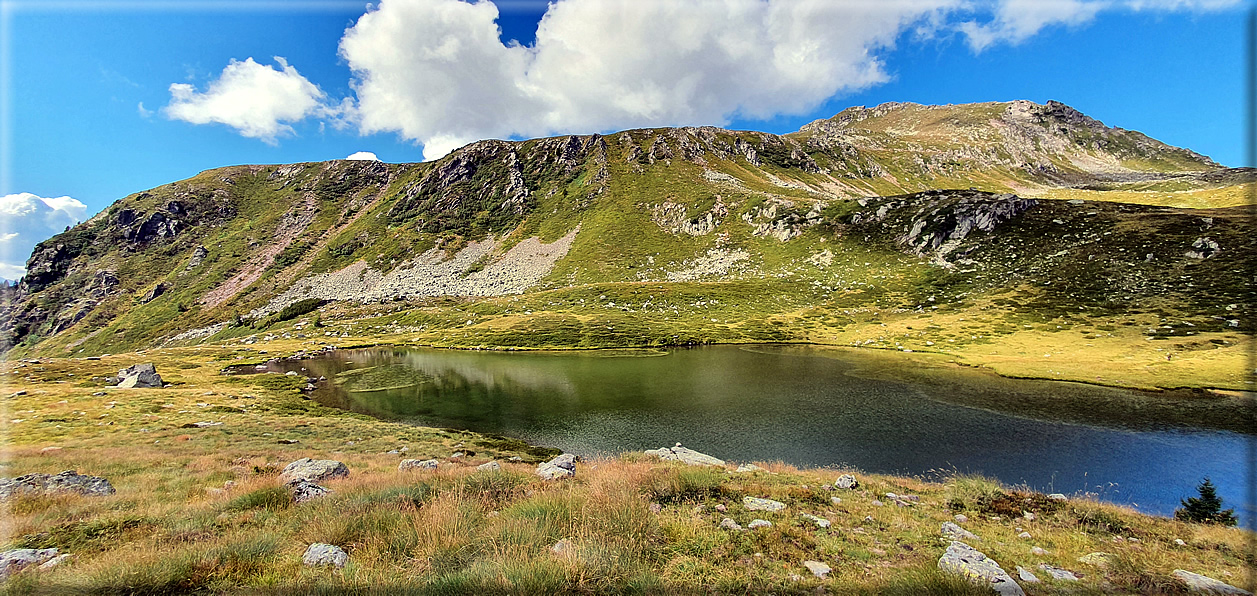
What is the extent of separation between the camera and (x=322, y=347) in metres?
87.1

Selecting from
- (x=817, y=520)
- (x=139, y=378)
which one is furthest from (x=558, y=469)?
(x=139, y=378)

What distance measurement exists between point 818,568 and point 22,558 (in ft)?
45.2

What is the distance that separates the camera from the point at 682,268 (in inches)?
5000

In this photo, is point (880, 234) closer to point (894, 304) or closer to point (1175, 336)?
point (894, 304)

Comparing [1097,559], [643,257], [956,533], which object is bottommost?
[956,533]

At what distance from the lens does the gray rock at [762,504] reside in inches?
456

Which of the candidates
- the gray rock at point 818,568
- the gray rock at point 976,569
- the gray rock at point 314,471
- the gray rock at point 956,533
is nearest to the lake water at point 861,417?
the gray rock at point 956,533

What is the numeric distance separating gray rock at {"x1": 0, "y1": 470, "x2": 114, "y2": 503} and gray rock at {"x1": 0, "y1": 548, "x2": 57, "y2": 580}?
617 cm

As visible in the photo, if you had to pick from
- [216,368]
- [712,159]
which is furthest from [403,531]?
[712,159]

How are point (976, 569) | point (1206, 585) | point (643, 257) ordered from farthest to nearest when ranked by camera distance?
point (643, 257), point (976, 569), point (1206, 585)

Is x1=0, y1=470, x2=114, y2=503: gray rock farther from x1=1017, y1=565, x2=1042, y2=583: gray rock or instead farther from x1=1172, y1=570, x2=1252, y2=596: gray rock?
x1=1172, y1=570, x2=1252, y2=596: gray rock

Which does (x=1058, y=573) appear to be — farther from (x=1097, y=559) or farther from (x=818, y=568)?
(x=818, y=568)

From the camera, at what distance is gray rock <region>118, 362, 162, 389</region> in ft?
151

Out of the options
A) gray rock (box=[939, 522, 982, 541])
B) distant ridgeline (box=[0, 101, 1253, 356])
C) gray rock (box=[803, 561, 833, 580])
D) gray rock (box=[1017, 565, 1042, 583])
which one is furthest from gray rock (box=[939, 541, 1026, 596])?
distant ridgeline (box=[0, 101, 1253, 356])
